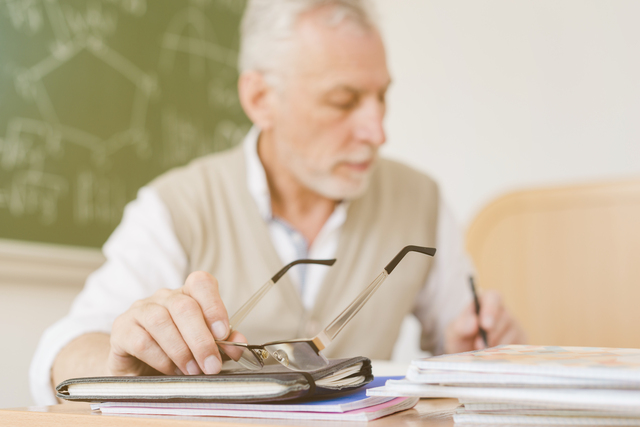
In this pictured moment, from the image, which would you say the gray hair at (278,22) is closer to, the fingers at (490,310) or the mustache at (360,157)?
the mustache at (360,157)

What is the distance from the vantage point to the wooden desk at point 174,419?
1.28ft

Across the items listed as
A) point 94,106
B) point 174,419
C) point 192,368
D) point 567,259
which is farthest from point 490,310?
point 94,106

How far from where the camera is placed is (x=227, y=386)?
1.37 ft

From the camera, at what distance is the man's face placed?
1.23m

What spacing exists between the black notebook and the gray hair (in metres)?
0.93

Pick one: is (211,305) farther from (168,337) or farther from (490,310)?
(490,310)

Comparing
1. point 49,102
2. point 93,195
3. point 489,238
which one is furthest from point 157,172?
point 489,238

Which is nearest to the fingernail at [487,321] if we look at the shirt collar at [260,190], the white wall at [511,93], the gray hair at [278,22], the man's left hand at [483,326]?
the man's left hand at [483,326]

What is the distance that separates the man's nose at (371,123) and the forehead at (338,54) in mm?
37

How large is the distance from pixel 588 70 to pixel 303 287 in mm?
1450

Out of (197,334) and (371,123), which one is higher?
(371,123)

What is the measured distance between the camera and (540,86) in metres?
2.17

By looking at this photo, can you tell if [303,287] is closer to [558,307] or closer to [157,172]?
[157,172]

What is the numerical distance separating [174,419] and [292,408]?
8 cm
